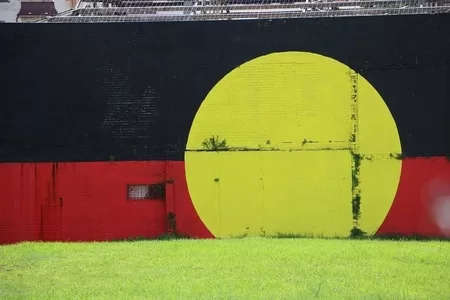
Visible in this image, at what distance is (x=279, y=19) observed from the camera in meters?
12.4

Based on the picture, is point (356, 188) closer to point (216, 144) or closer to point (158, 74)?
point (216, 144)

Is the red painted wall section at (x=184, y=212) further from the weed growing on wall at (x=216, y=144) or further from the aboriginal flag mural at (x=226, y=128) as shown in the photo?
the weed growing on wall at (x=216, y=144)

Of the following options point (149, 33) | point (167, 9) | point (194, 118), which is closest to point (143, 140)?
point (194, 118)

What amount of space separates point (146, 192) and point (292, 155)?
94.0 inches

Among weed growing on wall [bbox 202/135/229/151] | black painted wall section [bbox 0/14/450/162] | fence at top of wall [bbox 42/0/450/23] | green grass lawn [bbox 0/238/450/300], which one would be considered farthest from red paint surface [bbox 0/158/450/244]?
fence at top of wall [bbox 42/0/450/23]

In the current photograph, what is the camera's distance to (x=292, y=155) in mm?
12266

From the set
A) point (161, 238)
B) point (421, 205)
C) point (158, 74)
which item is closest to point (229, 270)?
point (161, 238)

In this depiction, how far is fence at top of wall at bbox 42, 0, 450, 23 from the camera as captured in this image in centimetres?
1283

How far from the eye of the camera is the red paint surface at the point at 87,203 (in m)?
12.4

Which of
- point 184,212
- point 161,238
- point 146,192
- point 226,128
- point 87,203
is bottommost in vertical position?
point 161,238

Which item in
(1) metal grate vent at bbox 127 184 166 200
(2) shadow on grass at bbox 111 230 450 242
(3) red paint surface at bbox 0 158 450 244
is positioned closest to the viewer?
(2) shadow on grass at bbox 111 230 450 242

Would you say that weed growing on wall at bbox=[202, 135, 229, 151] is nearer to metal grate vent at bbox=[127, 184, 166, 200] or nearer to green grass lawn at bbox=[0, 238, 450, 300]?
metal grate vent at bbox=[127, 184, 166, 200]

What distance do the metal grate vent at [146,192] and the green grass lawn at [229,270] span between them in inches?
37.9

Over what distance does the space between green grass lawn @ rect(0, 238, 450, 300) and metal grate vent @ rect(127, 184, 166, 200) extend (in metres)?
0.96
